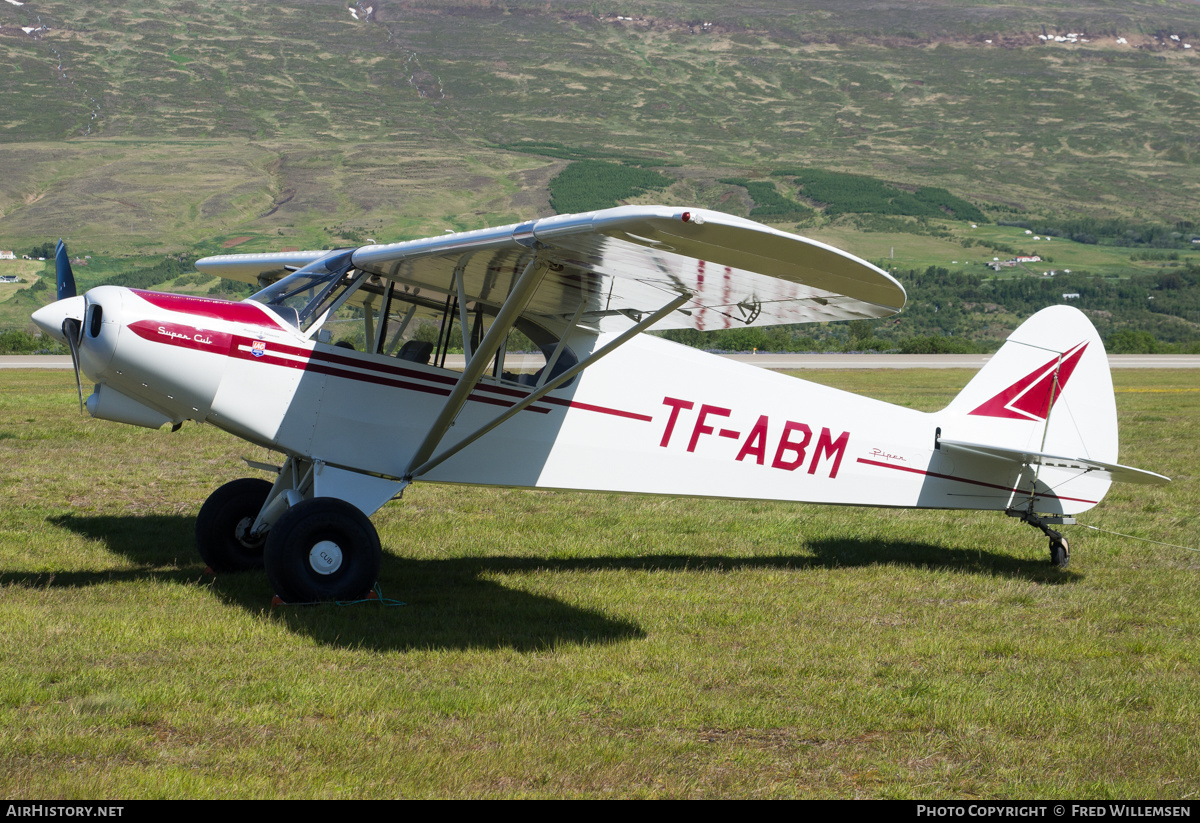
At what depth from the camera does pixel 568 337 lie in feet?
26.2

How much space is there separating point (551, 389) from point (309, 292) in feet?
6.55

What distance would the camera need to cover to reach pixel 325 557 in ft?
23.0

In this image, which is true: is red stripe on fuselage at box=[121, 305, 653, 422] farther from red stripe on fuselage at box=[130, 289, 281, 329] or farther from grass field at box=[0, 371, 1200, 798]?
grass field at box=[0, 371, 1200, 798]

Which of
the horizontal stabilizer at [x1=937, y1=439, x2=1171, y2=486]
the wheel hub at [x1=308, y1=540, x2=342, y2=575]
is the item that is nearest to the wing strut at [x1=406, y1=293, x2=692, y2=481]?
the wheel hub at [x1=308, y1=540, x2=342, y2=575]

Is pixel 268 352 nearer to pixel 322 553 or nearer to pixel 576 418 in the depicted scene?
pixel 322 553

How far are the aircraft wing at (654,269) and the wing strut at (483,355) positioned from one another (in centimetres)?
13

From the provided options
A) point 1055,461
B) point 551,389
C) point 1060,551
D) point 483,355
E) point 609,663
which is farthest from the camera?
point 1060,551

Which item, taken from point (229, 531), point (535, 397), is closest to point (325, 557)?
point (229, 531)

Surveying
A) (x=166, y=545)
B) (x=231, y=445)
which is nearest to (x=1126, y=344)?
(x=231, y=445)
